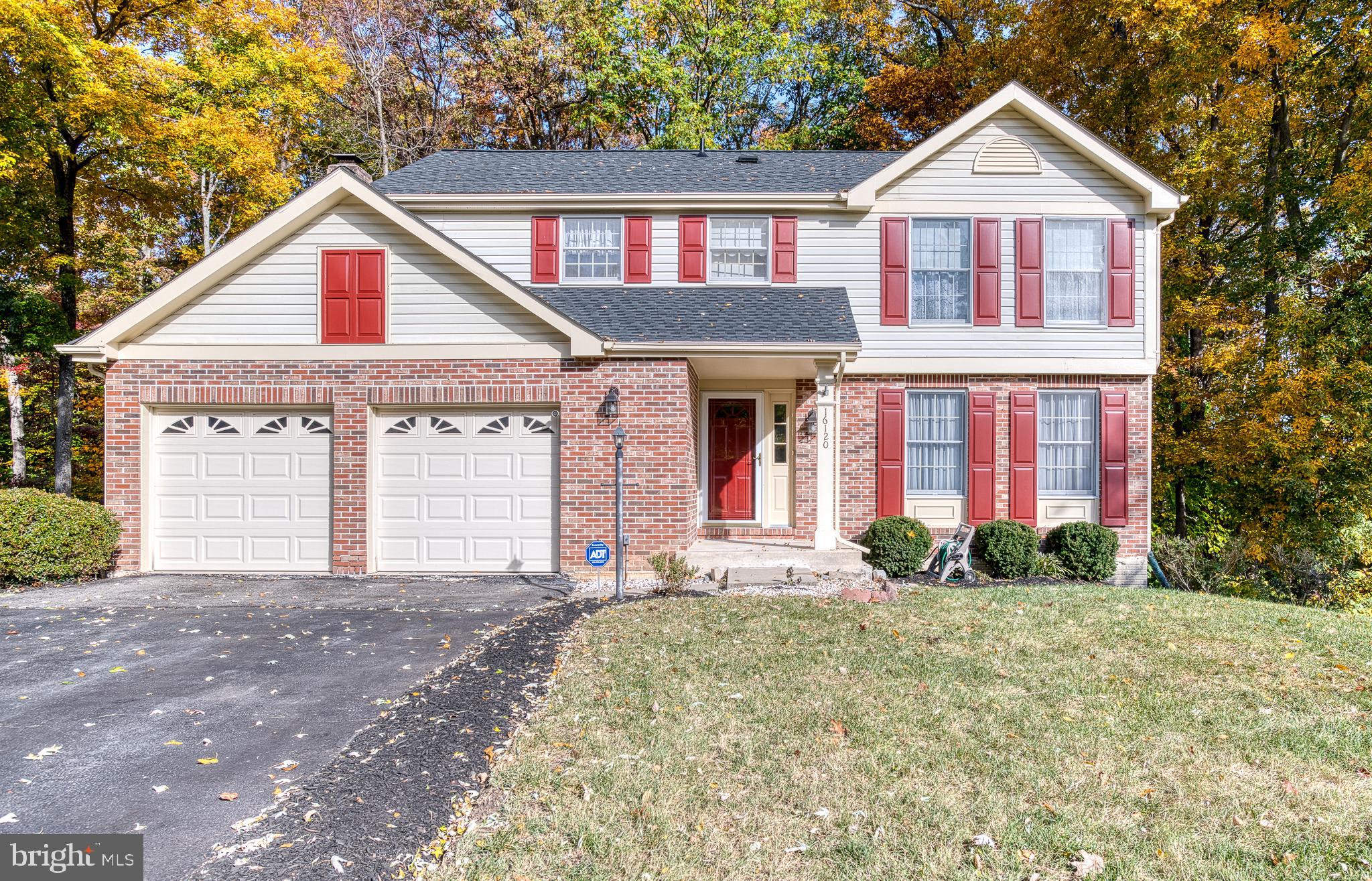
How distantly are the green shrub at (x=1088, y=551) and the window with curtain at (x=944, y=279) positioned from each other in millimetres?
3880

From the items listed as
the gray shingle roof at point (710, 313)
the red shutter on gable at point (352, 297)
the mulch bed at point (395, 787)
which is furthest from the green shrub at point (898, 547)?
the red shutter on gable at point (352, 297)

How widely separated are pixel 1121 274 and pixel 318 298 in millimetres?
12328

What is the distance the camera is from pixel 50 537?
29.2 feet

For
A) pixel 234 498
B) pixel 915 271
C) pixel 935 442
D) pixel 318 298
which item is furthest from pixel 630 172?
pixel 234 498

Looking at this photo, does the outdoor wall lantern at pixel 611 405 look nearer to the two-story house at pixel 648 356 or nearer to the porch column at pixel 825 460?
the two-story house at pixel 648 356

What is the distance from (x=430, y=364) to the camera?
965cm

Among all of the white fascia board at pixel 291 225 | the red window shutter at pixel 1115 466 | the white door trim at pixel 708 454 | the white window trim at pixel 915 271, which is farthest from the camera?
the white door trim at pixel 708 454

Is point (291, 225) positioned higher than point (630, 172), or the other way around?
point (630, 172)

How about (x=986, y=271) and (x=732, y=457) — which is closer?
(x=986, y=271)

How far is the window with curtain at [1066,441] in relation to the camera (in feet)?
38.1

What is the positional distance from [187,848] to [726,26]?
2318cm

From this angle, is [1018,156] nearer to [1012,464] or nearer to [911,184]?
[911,184]

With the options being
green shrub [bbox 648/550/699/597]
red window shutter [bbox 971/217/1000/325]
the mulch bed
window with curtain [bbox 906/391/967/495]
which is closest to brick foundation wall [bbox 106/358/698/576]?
green shrub [bbox 648/550/699/597]

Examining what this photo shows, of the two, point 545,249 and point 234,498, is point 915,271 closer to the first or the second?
point 545,249
